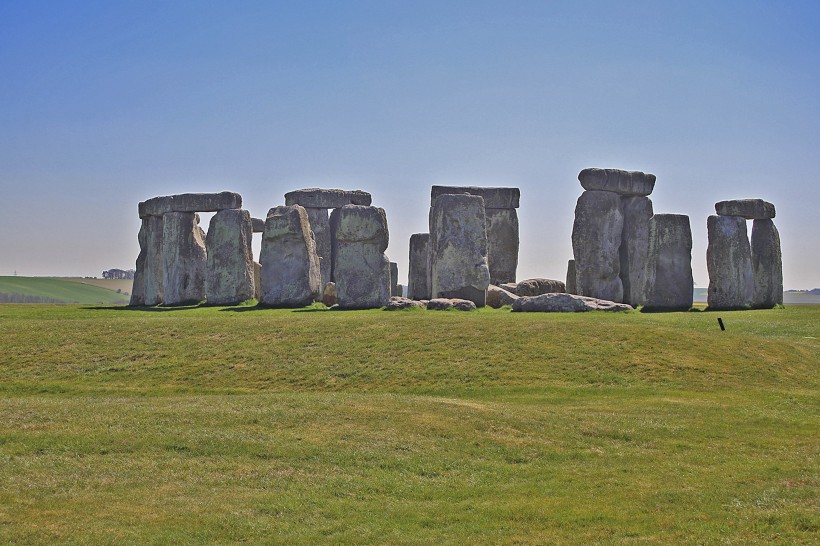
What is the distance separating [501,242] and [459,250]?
317 inches

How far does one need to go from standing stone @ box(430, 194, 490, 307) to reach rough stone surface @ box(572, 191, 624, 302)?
4.02m

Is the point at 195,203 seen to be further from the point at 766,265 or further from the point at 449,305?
the point at 766,265

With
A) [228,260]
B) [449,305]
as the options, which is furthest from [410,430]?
[228,260]

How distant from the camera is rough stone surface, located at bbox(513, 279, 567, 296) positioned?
39.8m

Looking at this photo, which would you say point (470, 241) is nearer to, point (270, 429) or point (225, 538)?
point (270, 429)

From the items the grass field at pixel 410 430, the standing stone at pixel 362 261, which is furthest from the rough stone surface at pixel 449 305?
the standing stone at pixel 362 261

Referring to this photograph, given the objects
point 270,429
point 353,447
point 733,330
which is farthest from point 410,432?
point 733,330

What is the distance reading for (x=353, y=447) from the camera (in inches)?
649

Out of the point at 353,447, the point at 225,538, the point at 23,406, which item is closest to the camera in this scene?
the point at 225,538

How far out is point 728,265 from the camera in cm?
3819

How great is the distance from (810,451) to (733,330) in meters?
12.8

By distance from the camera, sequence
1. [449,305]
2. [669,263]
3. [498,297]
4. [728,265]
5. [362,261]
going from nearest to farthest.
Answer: [449,305] → [362,261] → [498,297] → [728,265] → [669,263]

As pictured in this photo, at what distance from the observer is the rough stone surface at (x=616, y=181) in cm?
3828

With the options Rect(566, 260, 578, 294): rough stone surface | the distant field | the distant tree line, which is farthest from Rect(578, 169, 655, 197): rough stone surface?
the distant tree line
